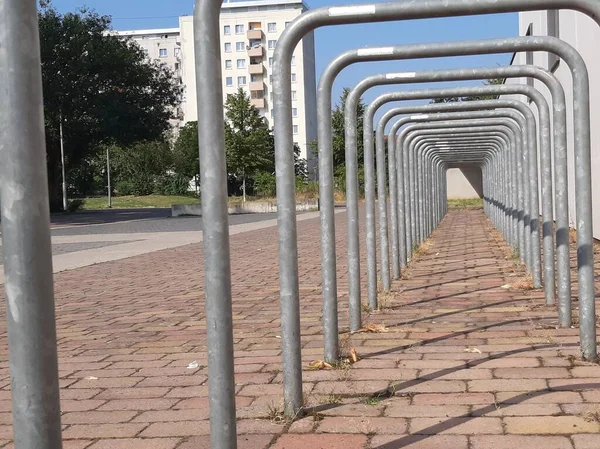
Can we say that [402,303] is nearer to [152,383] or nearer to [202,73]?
[152,383]

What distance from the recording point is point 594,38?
11.2 meters

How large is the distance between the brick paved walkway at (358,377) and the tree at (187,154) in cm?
6270

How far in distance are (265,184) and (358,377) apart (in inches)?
1615

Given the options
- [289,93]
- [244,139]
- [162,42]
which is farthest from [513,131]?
[162,42]

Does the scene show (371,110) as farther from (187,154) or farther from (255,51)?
(255,51)

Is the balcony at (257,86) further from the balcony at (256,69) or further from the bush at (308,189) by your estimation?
the bush at (308,189)

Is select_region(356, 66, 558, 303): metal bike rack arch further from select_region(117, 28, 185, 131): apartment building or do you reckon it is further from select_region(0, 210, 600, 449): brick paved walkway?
select_region(117, 28, 185, 131): apartment building

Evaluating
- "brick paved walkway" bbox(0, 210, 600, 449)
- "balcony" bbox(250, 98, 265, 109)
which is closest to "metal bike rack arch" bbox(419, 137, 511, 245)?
"brick paved walkway" bbox(0, 210, 600, 449)

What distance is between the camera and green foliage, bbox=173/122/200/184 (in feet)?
A: 232

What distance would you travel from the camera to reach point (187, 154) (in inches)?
2803

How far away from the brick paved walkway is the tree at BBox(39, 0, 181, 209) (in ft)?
104

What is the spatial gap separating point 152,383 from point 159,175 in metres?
71.0

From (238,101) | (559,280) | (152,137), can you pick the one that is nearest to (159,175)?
(238,101)

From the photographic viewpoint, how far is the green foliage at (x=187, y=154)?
232ft
